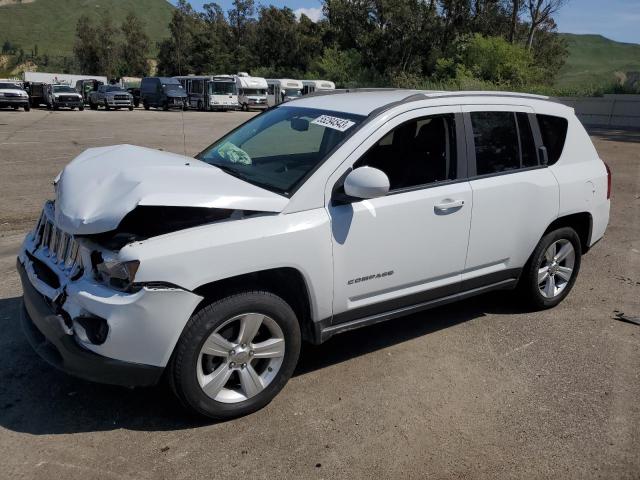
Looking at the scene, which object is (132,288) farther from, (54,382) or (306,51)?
(306,51)

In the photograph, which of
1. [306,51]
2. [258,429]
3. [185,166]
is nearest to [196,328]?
[258,429]

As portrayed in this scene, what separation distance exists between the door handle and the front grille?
222 cm

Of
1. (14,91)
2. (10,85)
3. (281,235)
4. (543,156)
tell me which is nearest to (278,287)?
(281,235)

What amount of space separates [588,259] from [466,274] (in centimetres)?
312

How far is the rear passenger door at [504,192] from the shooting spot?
160 inches

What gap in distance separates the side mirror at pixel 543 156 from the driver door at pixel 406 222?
2.88 feet

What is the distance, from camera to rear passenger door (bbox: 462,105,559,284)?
160 inches

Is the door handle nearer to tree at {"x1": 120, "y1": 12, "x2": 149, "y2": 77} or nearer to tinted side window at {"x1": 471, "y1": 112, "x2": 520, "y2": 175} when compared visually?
tinted side window at {"x1": 471, "y1": 112, "x2": 520, "y2": 175}

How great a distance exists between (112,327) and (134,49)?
111981 mm

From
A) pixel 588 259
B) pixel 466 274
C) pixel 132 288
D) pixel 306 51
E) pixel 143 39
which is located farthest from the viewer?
Answer: pixel 143 39

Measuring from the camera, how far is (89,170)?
3.40 meters

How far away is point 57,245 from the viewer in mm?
3361

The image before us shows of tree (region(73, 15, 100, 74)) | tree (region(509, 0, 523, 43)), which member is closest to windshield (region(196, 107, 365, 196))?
tree (region(509, 0, 523, 43))

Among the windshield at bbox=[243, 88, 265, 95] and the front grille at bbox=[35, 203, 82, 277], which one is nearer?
the front grille at bbox=[35, 203, 82, 277]
